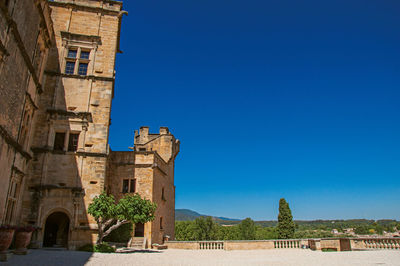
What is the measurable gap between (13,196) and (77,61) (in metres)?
9.78

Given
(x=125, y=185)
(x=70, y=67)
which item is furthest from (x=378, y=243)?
(x=70, y=67)

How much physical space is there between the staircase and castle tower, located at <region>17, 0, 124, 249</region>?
4468 mm

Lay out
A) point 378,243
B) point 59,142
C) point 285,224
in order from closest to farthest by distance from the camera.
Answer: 1. point 378,243
2. point 59,142
3. point 285,224

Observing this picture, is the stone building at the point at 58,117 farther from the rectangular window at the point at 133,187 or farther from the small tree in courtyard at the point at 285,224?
the small tree in courtyard at the point at 285,224

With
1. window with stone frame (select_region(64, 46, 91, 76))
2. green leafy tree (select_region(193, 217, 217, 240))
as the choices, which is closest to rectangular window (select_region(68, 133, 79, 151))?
window with stone frame (select_region(64, 46, 91, 76))

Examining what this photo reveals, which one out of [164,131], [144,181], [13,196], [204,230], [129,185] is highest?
[164,131]

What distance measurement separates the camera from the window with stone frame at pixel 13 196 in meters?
14.8

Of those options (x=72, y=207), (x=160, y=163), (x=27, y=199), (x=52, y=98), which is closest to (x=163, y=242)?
(x=160, y=163)

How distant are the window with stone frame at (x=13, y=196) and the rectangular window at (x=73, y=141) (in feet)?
11.3

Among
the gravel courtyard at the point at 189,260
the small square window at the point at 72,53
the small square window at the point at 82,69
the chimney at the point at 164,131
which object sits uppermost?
the small square window at the point at 72,53

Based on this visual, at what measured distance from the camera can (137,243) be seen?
70.8 ft

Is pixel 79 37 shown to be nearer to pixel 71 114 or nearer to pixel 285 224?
pixel 71 114

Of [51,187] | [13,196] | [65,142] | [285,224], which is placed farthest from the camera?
[285,224]

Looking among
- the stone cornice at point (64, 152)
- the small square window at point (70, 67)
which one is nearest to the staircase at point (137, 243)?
the stone cornice at point (64, 152)
